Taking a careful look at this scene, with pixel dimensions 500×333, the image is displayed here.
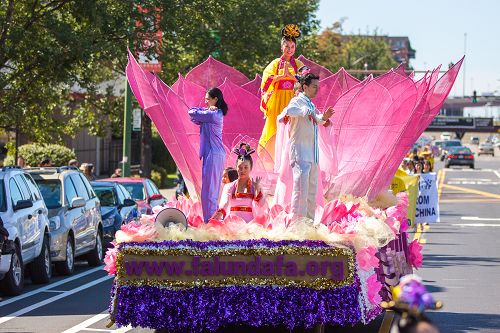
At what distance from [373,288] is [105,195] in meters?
14.1

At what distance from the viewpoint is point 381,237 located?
10562mm

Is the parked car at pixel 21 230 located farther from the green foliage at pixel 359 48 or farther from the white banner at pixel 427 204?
the green foliage at pixel 359 48

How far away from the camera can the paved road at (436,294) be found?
12539 mm

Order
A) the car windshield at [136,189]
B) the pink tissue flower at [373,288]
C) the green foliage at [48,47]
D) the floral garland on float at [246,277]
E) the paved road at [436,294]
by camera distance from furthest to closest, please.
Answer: the car windshield at [136,189] < the green foliage at [48,47] < the paved road at [436,294] < the pink tissue flower at [373,288] < the floral garland on float at [246,277]

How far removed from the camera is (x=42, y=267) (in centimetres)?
1723

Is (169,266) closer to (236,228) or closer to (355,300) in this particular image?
(236,228)

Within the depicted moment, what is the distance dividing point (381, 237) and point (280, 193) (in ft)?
4.48

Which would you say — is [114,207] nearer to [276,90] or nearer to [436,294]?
[436,294]

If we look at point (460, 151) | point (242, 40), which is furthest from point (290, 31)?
point (460, 151)

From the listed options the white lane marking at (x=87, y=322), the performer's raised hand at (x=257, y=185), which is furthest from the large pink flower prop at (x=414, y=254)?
the white lane marking at (x=87, y=322)

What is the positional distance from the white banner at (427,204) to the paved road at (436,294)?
524 millimetres

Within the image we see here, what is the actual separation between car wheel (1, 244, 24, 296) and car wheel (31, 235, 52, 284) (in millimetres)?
1179

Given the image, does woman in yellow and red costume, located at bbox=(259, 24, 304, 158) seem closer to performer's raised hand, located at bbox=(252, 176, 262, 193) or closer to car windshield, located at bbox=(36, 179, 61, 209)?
performer's raised hand, located at bbox=(252, 176, 262, 193)

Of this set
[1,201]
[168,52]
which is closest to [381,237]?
[1,201]
